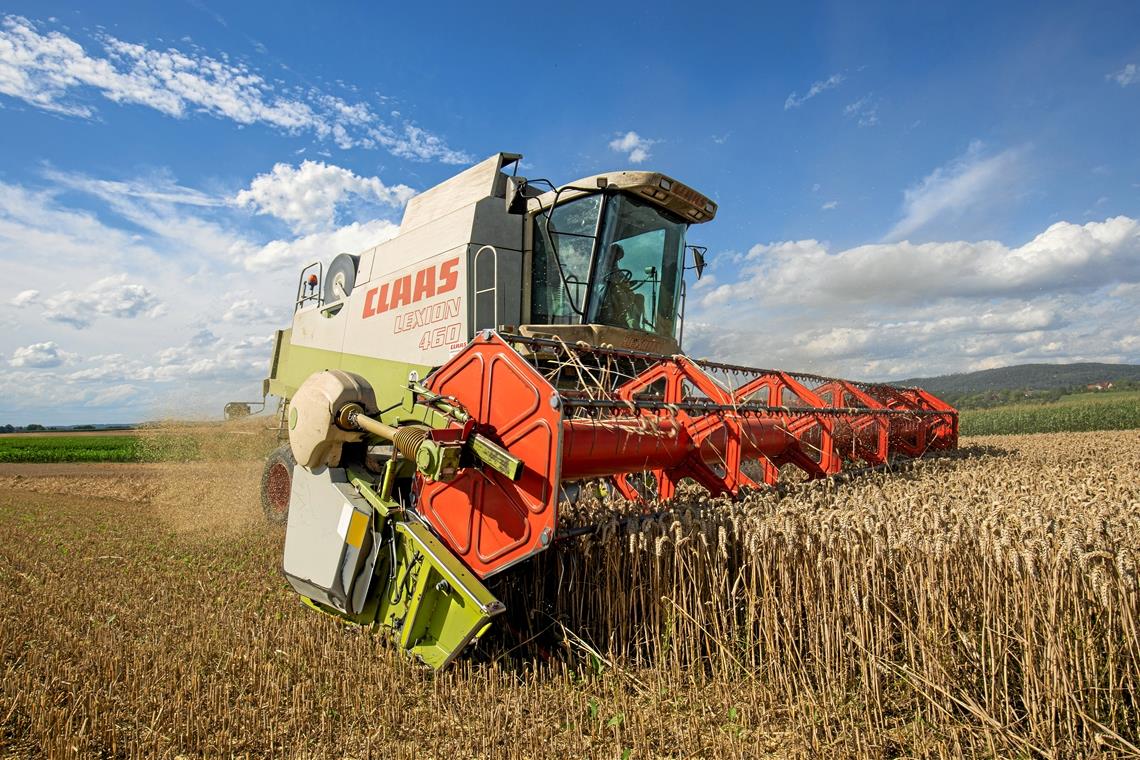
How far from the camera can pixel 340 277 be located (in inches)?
256

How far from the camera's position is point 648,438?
3.28 metres

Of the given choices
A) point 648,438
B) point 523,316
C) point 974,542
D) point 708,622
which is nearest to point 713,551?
→ point 708,622

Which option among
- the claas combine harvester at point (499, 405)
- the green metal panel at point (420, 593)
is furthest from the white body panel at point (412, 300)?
the green metal panel at point (420, 593)

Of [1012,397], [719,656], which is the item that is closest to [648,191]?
[719,656]

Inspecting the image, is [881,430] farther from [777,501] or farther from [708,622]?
[708,622]

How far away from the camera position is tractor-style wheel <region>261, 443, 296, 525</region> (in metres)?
5.93

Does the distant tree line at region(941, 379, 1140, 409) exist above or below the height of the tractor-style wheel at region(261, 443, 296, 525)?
above

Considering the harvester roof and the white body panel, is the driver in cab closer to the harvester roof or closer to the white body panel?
the harvester roof

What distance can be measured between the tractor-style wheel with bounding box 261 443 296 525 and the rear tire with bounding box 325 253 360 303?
155cm

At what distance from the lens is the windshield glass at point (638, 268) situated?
4992 millimetres

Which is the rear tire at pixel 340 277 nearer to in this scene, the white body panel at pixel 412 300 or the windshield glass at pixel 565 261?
the white body panel at pixel 412 300

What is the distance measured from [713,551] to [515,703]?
100cm

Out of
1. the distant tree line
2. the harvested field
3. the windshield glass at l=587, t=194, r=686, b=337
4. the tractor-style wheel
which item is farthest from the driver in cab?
the distant tree line

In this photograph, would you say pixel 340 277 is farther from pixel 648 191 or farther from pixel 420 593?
pixel 420 593
